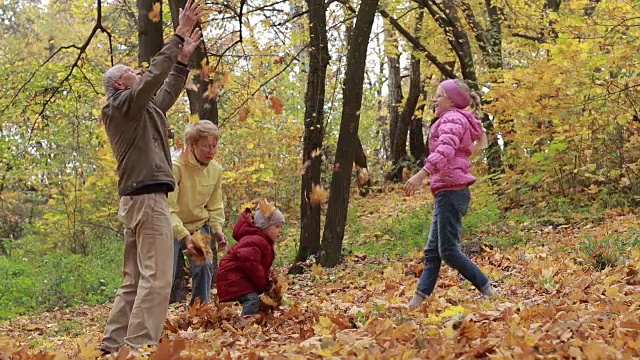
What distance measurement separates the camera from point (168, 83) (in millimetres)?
5227

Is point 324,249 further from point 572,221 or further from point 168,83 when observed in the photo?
point 168,83

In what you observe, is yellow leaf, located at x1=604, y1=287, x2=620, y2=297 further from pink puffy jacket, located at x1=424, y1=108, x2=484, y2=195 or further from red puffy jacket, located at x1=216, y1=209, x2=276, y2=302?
red puffy jacket, located at x1=216, y1=209, x2=276, y2=302

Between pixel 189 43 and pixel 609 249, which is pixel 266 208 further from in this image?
pixel 609 249

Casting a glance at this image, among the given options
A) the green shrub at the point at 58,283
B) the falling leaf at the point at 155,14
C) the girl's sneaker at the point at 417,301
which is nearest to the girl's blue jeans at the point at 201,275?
the girl's sneaker at the point at 417,301

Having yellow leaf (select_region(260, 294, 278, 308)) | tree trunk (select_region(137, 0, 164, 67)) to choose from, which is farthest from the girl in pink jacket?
tree trunk (select_region(137, 0, 164, 67))

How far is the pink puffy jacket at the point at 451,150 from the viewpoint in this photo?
534 cm

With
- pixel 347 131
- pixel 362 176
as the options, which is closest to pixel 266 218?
pixel 347 131

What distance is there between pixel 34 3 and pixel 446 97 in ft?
111

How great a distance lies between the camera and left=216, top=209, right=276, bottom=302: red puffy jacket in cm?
575

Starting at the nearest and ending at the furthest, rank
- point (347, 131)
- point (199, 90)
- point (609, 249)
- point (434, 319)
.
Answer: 1. point (434, 319)
2. point (609, 249)
3. point (199, 90)
4. point (347, 131)

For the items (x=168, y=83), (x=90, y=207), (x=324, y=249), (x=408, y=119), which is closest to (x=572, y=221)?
(x=324, y=249)

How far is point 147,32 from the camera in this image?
8344 mm

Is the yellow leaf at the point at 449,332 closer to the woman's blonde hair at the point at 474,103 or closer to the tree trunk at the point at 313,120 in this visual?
the woman's blonde hair at the point at 474,103

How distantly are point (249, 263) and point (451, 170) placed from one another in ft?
5.63
